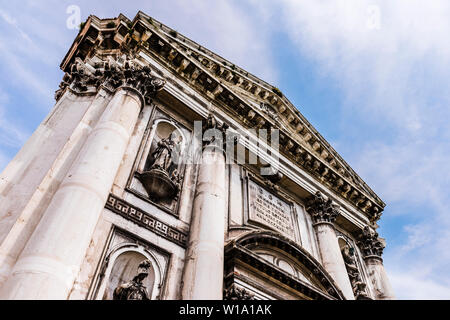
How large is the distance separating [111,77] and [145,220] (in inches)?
157

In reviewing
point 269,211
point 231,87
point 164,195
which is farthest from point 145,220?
point 231,87

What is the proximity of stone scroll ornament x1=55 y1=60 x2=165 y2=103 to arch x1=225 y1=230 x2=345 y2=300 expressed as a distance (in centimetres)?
456

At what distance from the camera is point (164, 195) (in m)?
8.27

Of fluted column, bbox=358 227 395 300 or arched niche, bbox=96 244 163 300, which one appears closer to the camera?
arched niche, bbox=96 244 163 300

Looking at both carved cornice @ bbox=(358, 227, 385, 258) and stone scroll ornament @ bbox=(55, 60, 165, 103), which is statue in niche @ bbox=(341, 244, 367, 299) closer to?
carved cornice @ bbox=(358, 227, 385, 258)

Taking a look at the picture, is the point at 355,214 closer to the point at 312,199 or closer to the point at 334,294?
the point at 312,199

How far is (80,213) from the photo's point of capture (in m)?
5.68

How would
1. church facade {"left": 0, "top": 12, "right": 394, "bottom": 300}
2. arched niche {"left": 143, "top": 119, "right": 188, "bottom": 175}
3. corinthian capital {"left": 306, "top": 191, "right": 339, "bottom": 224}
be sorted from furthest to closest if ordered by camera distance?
corinthian capital {"left": 306, "top": 191, "right": 339, "bottom": 224} → arched niche {"left": 143, "top": 119, "right": 188, "bottom": 175} → church facade {"left": 0, "top": 12, "right": 394, "bottom": 300}

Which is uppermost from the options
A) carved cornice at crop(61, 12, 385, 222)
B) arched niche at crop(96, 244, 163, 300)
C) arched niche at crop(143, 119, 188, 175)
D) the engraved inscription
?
carved cornice at crop(61, 12, 385, 222)

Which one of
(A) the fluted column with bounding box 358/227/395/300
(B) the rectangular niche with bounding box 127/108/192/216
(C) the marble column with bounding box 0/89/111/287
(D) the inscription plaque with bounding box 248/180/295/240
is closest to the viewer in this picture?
(C) the marble column with bounding box 0/89/111/287

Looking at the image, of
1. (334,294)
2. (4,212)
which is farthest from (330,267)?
(4,212)

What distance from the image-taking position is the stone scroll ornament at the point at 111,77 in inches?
355

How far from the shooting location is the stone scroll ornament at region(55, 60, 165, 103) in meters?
9.01

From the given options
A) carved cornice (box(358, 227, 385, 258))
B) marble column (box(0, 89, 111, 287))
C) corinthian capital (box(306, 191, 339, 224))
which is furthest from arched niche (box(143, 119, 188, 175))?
carved cornice (box(358, 227, 385, 258))
